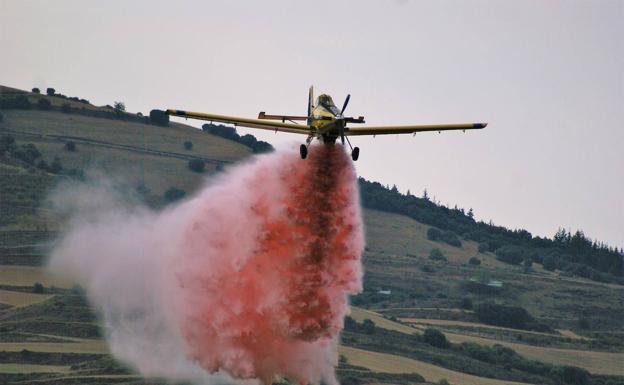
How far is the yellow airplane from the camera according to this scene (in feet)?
204

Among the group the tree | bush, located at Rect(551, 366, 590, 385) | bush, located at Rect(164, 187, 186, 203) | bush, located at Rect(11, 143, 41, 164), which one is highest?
bush, located at Rect(11, 143, 41, 164)

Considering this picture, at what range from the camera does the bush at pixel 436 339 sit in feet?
524

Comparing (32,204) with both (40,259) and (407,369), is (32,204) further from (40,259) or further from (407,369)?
(407,369)

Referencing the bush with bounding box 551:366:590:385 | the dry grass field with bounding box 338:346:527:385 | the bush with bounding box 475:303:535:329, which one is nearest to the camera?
the dry grass field with bounding box 338:346:527:385

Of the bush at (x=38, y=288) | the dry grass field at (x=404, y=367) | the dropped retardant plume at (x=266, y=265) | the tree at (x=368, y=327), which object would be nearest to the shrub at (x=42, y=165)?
the bush at (x=38, y=288)

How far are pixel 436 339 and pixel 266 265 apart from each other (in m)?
93.2

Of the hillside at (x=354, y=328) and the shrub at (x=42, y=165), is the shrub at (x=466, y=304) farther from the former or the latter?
the shrub at (x=42, y=165)

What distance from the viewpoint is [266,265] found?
230 feet

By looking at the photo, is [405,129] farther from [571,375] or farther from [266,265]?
[571,375]

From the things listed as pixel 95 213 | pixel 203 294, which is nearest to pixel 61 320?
pixel 95 213

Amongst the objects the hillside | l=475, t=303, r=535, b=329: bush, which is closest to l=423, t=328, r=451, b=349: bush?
Result: the hillside

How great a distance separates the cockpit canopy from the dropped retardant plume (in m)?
3.53

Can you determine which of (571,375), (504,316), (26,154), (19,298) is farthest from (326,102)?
(26,154)

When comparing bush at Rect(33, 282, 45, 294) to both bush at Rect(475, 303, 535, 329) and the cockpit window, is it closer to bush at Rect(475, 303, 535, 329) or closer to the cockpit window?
bush at Rect(475, 303, 535, 329)
